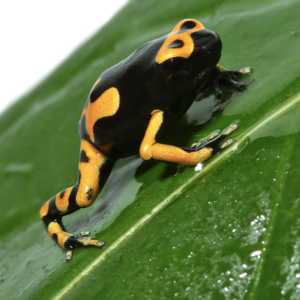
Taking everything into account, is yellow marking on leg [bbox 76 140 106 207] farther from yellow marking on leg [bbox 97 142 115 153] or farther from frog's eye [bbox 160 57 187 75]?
frog's eye [bbox 160 57 187 75]

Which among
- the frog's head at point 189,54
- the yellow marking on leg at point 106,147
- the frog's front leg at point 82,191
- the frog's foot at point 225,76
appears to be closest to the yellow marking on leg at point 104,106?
the yellow marking on leg at point 106,147

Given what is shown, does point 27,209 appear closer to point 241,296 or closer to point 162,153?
point 162,153

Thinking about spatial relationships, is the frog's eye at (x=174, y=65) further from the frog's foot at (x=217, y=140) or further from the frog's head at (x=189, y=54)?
the frog's foot at (x=217, y=140)

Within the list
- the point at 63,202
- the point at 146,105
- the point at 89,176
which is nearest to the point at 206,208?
the point at 146,105

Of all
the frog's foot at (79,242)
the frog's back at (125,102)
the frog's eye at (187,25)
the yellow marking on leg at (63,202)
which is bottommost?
the frog's foot at (79,242)

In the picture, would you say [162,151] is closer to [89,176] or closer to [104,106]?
[104,106]

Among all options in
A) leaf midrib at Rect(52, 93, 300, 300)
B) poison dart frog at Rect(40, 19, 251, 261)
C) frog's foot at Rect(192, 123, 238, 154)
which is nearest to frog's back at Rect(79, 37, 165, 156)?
poison dart frog at Rect(40, 19, 251, 261)

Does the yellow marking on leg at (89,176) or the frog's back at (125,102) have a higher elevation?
the frog's back at (125,102)
